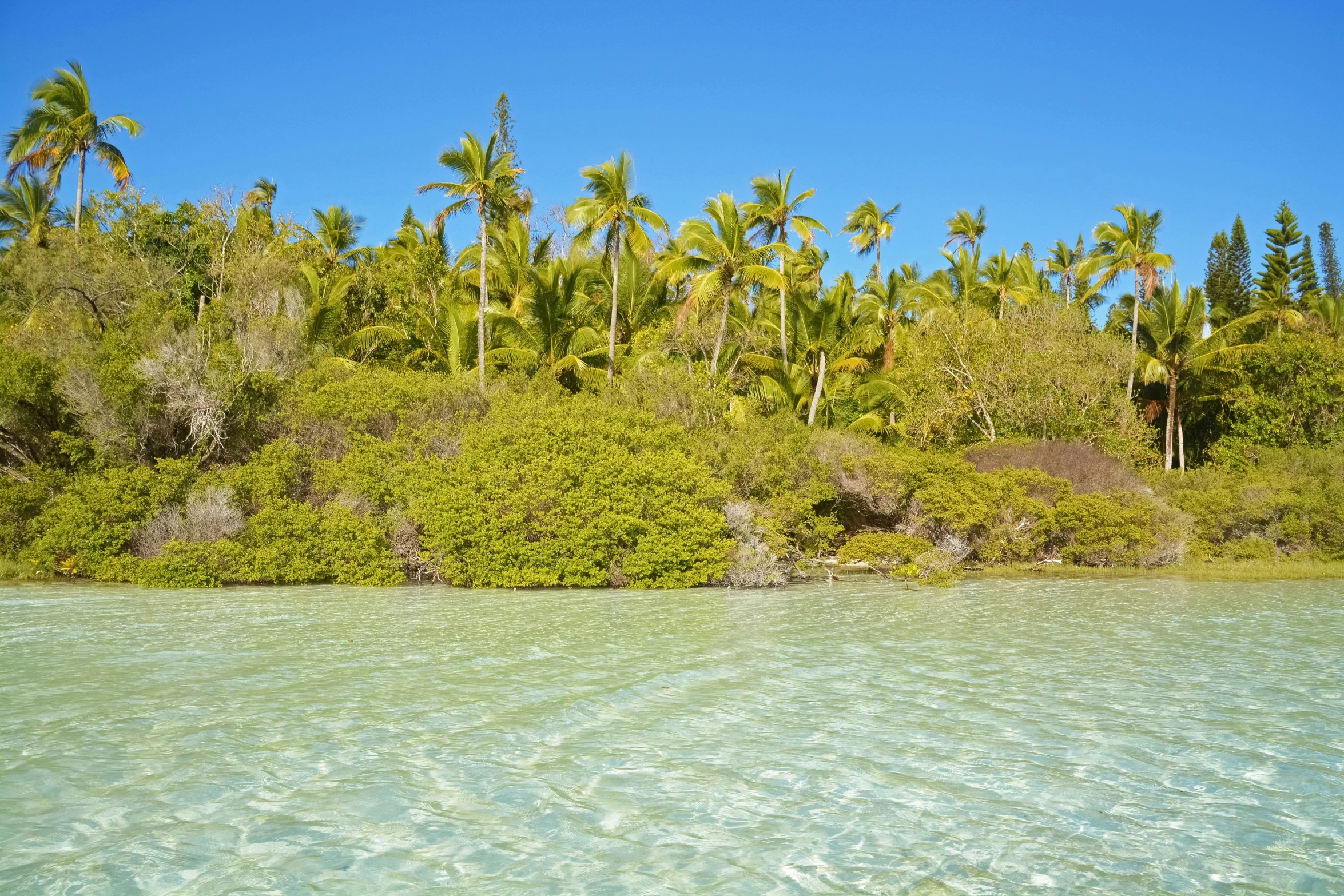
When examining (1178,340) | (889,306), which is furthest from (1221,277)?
(889,306)

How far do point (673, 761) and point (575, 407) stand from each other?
14.1 meters

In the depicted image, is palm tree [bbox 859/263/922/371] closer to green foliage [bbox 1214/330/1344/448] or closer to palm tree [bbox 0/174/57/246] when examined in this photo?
green foliage [bbox 1214/330/1344/448]

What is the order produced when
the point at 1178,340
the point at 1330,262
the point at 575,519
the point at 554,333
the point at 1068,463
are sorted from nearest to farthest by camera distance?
the point at 575,519 → the point at 1068,463 → the point at 554,333 → the point at 1178,340 → the point at 1330,262

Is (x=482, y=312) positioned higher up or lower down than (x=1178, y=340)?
lower down

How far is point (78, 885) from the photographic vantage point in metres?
4.11

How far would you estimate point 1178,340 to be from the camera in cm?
3394

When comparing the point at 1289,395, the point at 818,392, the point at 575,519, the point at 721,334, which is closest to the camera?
the point at 575,519

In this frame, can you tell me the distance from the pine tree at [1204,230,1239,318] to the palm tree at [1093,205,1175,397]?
7693 millimetres

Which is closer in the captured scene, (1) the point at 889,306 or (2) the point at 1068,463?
(2) the point at 1068,463

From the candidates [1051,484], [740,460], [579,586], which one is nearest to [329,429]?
[579,586]

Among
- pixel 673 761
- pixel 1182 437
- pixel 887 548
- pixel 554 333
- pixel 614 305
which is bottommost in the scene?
pixel 673 761

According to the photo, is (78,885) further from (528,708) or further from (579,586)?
(579,586)

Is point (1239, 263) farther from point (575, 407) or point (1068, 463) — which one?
point (575, 407)

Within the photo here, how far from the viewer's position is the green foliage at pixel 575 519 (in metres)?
17.6
